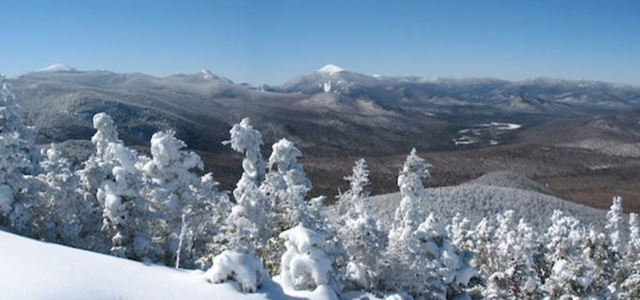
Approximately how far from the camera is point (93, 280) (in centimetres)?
1376

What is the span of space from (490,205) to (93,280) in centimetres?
5204

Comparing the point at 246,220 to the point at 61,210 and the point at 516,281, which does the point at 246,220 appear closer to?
the point at 61,210

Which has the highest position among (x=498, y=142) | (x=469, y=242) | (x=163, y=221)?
(x=163, y=221)

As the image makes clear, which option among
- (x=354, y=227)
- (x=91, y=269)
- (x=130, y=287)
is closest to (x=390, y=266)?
(x=354, y=227)

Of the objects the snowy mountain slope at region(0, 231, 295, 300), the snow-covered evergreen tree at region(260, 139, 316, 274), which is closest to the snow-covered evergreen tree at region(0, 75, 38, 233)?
the snowy mountain slope at region(0, 231, 295, 300)

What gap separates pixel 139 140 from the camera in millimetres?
136750

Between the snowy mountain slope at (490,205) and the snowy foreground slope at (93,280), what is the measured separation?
40.4 metres

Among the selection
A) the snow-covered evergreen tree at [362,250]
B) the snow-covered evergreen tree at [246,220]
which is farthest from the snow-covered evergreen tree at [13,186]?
the snow-covered evergreen tree at [362,250]

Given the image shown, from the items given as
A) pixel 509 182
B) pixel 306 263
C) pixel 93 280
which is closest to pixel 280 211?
pixel 306 263

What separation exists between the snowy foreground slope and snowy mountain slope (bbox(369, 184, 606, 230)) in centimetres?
4042

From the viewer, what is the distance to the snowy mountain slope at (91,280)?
12953mm

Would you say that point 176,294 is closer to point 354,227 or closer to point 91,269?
point 91,269

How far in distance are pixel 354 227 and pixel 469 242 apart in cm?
1332

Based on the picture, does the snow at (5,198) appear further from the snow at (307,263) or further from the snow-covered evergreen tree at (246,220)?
the snow at (307,263)
